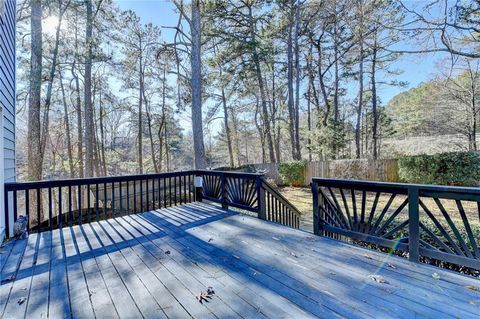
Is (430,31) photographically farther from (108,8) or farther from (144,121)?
(144,121)

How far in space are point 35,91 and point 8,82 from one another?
523 cm

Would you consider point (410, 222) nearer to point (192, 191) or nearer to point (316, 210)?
point (316, 210)

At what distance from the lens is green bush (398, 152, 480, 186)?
8688 mm

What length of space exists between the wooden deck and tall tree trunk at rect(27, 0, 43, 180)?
6222mm

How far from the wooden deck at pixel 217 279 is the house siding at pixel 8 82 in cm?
131

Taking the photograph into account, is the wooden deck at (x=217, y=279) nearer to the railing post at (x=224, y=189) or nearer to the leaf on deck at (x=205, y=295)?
the leaf on deck at (x=205, y=295)

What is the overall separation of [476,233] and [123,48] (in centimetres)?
1385

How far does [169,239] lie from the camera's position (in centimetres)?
339

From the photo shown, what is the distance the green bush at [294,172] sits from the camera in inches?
512

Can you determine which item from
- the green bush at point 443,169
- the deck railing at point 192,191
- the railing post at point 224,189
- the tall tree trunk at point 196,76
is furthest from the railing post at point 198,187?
the green bush at point 443,169

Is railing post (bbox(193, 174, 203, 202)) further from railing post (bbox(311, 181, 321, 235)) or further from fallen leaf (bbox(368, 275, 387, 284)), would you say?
fallen leaf (bbox(368, 275, 387, 284))

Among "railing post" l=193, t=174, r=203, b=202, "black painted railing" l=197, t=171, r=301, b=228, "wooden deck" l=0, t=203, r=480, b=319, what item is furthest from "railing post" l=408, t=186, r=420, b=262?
"railing post" l=193, t=174, r=203, b=202

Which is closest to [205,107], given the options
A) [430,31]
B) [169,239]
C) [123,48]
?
[123,48]

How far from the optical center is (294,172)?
13039 millimetres
